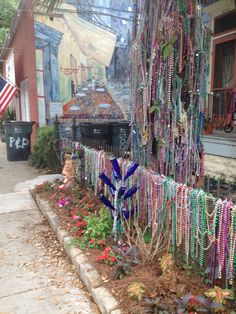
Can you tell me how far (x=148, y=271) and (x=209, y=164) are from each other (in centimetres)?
394

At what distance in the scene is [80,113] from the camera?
29.9ft

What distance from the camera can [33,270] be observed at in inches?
127

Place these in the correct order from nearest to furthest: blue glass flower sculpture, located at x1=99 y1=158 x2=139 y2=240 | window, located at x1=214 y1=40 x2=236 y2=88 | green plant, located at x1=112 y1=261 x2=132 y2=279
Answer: green plant, located at x1=112 y1=261 x2=132 y2=279, blue glass flower sculpture, located at x1=99 y1=158 x2=139 y2=240, window, located at x1=214 y1=40 x2=236 y2=88

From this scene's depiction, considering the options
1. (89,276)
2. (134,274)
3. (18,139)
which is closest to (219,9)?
(18,139)

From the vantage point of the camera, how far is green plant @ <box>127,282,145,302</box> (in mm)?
2339

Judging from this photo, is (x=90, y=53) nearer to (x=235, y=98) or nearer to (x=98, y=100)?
(x=98, y=100)

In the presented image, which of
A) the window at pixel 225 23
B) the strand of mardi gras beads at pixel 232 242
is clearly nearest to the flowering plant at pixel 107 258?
the strand of mardi gras beads at pixel 232 242

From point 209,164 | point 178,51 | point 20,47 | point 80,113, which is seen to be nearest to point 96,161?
point 178,51

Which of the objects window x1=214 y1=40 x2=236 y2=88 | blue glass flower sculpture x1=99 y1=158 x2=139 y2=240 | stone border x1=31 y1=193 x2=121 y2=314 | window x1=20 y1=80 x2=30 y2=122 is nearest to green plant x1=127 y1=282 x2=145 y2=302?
stone border x1=31 y1=193 x2=121 y2=314

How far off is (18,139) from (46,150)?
187cm

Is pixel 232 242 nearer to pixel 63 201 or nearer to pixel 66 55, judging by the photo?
pixel 63 201

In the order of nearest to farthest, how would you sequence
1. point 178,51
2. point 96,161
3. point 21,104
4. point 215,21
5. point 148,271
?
point 148,271
point 178,51
point 96,161
point 215,21
point 21,104

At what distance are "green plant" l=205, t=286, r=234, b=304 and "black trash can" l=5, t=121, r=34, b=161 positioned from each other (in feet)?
25.2

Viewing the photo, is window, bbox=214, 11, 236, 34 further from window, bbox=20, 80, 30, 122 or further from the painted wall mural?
window, bbox=20, 80, 30, 122
